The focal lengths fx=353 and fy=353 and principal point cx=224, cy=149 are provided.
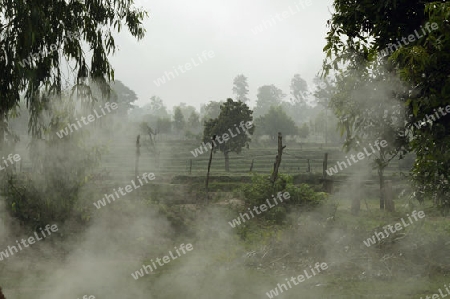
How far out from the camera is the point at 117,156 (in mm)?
39688

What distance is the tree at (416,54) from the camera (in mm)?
4512

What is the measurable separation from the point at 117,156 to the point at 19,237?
30.2m

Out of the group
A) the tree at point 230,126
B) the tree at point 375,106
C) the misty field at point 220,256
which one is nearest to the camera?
the tree at point 375,106

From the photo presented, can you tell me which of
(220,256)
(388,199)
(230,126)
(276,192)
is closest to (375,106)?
(220,256)

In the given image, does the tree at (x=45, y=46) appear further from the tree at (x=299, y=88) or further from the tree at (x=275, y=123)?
the tree at (x=299, y=88)

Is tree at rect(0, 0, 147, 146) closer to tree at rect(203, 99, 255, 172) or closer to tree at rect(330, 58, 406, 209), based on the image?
tree at rect(330, 58, 406, 209)

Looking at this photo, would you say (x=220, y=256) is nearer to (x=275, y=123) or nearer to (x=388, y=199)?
(x=388, y=199)

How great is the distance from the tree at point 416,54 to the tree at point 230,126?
24541mm

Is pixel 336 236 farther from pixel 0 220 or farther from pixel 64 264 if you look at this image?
pixel 0 220

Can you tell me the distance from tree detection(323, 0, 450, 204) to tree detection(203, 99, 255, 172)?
24541 mm

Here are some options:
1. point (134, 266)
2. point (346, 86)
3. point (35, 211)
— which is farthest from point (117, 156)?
point (346, 86)

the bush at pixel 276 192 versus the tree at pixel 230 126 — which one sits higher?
the tree at pixel 230 126

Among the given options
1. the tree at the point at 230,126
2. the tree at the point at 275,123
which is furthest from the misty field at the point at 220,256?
the tree at the point at 275,123

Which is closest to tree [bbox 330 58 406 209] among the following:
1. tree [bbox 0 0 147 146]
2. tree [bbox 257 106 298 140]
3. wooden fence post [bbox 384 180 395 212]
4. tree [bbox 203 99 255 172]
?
tree [bbox 0 0 147 146]
